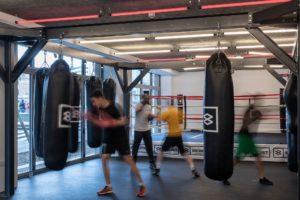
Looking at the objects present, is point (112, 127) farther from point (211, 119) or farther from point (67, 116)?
point (211, 119)

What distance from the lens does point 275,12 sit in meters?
3.15

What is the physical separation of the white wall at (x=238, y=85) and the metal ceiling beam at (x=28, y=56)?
28.9 ft

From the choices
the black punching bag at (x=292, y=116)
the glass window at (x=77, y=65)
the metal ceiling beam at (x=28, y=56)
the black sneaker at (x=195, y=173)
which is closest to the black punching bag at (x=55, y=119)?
the metal ceiling beam at (x=28, y=56)

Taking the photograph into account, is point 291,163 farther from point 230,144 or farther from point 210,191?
point 210,191

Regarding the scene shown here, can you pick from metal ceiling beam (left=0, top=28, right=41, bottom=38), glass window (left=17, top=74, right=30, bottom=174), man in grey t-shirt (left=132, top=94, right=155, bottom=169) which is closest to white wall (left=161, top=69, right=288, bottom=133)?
man in grey t-shirt (left=132, top=94, right=155, bottom=169)

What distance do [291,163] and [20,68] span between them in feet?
11.8

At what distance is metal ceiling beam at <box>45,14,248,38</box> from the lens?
3.61m

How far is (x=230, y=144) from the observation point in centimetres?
274

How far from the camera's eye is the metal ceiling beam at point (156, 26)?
11.9 feet

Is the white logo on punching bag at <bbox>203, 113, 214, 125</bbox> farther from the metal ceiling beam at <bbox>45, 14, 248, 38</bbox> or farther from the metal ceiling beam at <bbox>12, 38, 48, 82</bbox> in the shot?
the metal ceiling beam at <bbox>12, 38, 48, 82</bbox>

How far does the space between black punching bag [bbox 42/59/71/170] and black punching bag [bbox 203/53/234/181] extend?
50.7 inches

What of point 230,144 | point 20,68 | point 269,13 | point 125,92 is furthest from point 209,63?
point 125,92

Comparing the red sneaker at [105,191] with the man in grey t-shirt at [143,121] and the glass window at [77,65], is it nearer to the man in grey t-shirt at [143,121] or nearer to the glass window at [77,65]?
the man in grey t-shirt at [143,121]

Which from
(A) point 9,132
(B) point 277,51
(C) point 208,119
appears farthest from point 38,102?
(B) point 277,51
